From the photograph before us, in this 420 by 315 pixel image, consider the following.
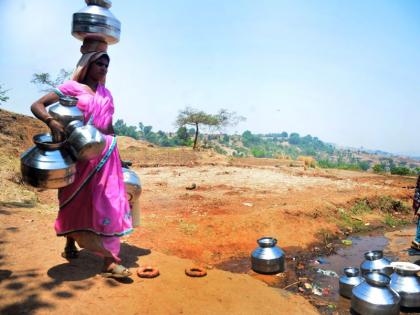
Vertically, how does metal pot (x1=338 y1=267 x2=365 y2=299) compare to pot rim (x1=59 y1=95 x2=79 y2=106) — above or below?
below

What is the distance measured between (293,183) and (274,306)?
9575 mm

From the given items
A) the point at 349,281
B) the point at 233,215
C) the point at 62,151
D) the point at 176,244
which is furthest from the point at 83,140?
the point at 233,215

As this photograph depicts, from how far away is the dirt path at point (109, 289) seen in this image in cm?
291

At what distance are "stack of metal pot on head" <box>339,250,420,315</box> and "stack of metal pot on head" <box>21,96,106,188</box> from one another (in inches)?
124

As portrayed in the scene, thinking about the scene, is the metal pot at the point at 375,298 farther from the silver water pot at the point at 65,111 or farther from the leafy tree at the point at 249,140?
the leafy tree at the point at 249,140

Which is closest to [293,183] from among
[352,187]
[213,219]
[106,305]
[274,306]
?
[352,187]

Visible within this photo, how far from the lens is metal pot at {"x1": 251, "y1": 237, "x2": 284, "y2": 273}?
488 cm

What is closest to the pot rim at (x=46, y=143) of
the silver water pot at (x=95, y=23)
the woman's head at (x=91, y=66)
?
the woman's head at (x=91, y=66)

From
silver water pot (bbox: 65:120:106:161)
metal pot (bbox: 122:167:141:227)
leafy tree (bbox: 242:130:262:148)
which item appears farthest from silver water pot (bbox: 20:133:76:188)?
leafy tree (bbox: 242:130:262:148)

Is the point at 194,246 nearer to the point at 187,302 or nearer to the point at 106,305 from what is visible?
the point at 187,302

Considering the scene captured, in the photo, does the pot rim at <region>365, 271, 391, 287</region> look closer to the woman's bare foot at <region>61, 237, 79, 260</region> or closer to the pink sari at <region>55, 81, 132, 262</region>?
the pink sari at <region>55, 81, 132, 262</region>

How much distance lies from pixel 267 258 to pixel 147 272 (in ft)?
6.24

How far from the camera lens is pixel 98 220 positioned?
3.39 metres

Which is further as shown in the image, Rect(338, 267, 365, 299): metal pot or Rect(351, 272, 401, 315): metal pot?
Rect(338, 267, 365, 299): metal pot
